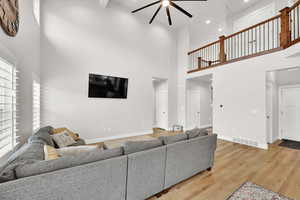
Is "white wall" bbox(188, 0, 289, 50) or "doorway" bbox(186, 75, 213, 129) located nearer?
"white wall" bbox(188, 0, 289, 50)

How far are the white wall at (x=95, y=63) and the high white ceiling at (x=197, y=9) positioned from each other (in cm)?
30

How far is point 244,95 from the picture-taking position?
415 cm

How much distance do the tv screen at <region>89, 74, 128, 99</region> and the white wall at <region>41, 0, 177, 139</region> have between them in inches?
6.8

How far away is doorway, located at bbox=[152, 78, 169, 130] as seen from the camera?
20.5 ft

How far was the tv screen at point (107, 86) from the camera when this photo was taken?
4.19m

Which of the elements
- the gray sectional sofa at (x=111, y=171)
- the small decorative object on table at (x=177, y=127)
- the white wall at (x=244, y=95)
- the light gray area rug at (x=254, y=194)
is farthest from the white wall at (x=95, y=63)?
the light gray area rug at (x=254, y=194)

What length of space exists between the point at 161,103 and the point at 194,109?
5.59ft

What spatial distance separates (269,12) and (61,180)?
25.3 feet

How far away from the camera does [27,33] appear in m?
2.38

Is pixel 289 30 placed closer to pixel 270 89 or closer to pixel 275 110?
pixel 270 89

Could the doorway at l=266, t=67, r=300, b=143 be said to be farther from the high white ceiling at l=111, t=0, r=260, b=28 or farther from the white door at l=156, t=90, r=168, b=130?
the white door at l=156, t=90, r=168, b=130

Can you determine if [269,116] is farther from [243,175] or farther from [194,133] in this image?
[194,133]

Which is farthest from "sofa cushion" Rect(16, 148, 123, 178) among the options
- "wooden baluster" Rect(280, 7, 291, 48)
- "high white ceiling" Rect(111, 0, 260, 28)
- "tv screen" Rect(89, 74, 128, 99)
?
"high white ceiling" Rect(111, 0, 260, 28)

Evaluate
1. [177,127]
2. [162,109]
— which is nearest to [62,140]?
[177,127]
